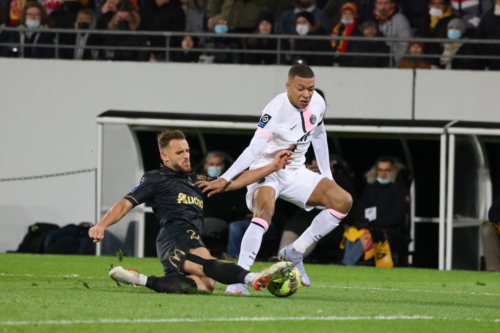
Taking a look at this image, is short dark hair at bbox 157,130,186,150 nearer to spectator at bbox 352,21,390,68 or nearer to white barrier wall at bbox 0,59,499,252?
white barrier wall at bbox 0,59,499,252

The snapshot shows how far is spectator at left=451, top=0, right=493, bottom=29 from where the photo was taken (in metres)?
14.6

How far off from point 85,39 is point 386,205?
20.3 ft

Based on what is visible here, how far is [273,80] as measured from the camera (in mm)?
14453

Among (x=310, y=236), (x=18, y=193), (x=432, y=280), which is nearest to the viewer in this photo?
(x=310, y=236)

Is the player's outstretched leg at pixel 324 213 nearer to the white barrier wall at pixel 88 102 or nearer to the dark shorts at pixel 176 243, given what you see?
the dark shorts at pixel 176 243

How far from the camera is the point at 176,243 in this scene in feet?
21.6

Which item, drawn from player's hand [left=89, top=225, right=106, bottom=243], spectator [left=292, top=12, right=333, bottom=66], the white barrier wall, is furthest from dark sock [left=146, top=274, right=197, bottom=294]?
spectator [left=292, top=12, right=333, bottom=66]

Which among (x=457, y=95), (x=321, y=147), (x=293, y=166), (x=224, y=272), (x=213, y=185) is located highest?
(x=457, y=95)

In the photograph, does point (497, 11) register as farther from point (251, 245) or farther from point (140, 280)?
point (140, 280)

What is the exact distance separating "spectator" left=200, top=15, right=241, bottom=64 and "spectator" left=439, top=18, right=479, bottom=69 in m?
3.44

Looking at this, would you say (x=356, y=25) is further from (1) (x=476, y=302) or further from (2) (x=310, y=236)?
(1) (x=476, y=302)

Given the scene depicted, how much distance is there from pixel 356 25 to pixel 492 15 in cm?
216

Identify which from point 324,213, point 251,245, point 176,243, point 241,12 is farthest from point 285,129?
point 241,12

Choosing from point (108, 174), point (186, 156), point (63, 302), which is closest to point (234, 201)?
point (108, 174)
